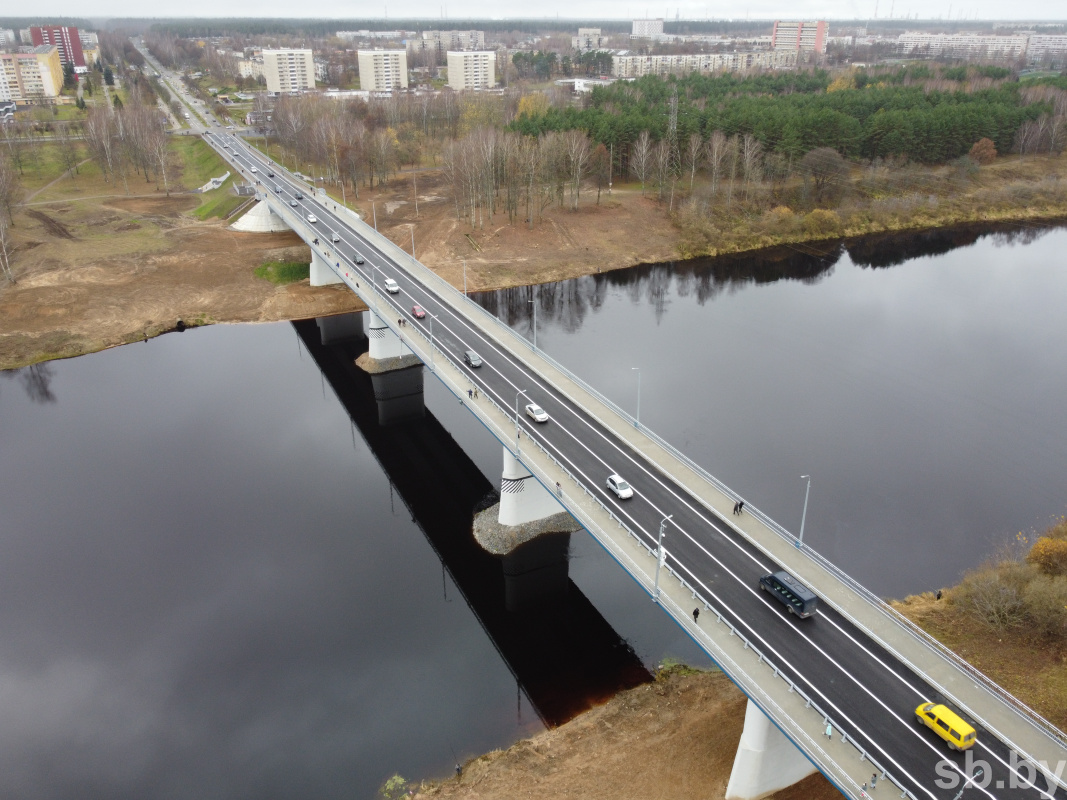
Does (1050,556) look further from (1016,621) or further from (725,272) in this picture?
(725,272)

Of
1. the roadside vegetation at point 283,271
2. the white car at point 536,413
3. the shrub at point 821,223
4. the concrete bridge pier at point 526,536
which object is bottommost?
the concrete bridge pier at point 526,536

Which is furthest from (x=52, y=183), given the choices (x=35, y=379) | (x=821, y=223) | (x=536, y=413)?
(x=821, y=223)

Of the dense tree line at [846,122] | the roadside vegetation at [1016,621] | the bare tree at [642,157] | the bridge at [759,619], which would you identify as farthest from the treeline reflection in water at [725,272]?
the roadside vegetation at [1016,621]

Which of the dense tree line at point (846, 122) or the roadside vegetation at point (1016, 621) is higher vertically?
the dense tree line at point (846, 122)

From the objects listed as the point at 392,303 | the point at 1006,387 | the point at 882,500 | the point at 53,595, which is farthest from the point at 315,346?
the point at 1006,387

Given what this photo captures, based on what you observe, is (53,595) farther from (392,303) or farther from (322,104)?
(322,104)

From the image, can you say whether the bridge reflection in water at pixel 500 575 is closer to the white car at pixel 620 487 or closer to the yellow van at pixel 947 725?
the white car at pixel 620 487
